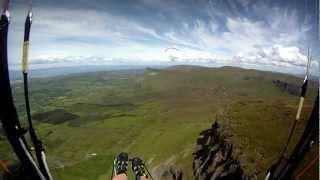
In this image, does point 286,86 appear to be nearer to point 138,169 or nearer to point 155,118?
point 155,118

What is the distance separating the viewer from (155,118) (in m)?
81.2

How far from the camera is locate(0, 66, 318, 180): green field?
72.4ft

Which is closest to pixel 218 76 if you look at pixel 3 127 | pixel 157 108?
pixel 157 108

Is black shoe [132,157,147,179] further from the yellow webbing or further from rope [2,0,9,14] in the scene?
rope [2,0,9,14]

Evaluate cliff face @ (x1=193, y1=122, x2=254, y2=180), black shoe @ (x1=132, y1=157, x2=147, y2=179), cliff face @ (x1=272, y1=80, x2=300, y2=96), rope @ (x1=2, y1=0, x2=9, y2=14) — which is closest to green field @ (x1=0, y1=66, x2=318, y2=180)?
cliff face @ (x1=193, y1=122, x2=254, y2=180)

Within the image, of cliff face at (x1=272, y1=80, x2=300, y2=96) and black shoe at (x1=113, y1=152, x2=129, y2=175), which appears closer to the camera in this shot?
black shoe at (x1=113, y1=152, x2=129, y2=175)

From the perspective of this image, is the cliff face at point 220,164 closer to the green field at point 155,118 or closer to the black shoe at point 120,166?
the green field at point 155,118

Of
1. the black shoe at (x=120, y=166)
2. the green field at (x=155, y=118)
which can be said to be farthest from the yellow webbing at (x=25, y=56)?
the black shoe at (x=120, y=166)

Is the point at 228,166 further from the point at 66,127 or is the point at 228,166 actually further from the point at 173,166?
the point at 66,127

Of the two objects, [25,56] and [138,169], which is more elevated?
[25,56]

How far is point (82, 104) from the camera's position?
11488 centimetres

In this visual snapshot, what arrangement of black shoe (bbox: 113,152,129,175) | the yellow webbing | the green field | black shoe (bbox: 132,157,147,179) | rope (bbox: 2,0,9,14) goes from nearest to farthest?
rope (bbox: 2,0,9,14)
the yellow webbing
black shoe (bbox: 113,152,129,175)
black shoe (bbox: 132,157,147,179)
the green field

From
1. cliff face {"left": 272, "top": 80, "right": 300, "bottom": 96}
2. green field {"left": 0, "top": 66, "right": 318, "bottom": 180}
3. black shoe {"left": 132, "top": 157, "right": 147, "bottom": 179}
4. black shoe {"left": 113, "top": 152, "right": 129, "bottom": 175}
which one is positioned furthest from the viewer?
cliff face {"left": 272, "top": 80, "right": 300, "bottom": 96}

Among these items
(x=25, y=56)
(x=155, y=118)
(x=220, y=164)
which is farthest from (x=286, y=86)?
(x=25, y=56)
